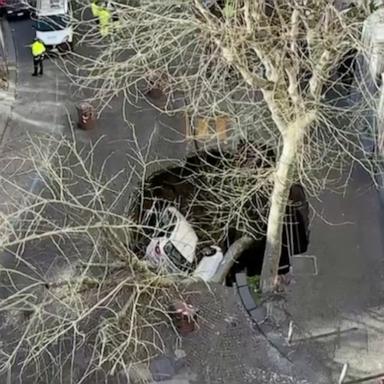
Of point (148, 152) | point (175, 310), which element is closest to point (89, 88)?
point (148, 152)

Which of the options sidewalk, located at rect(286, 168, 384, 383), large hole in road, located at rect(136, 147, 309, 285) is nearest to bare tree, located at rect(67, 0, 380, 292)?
large hole in road, located at rect(136, 147, 309, 285)

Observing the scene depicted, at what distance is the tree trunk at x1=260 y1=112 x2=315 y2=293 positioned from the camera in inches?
735

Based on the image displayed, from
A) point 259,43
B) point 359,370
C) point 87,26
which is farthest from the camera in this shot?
point 87,26

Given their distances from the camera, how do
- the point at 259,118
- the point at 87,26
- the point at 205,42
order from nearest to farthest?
the point at 205,42
the point at 259,118
the point at 87,26

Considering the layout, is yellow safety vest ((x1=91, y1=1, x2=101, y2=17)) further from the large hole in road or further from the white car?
the white car

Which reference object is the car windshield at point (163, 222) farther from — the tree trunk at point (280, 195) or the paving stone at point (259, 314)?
the paving stone at point (259, 314)

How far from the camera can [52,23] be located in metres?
29.2

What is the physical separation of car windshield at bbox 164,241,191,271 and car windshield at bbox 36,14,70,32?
10622 millimetres

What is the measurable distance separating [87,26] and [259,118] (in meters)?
9.61

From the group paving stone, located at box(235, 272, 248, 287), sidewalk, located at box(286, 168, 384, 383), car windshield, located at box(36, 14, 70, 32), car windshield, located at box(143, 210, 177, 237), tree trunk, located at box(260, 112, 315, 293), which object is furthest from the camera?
car windshield, located at box(36, 14, 70, 32)

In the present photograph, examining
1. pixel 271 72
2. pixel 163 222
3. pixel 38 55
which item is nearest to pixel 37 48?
pixel 38 55

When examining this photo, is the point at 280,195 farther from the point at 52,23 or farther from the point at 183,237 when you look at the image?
the point at 52,23

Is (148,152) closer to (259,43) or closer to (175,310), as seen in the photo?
(175,310)

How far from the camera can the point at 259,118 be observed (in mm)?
23953
